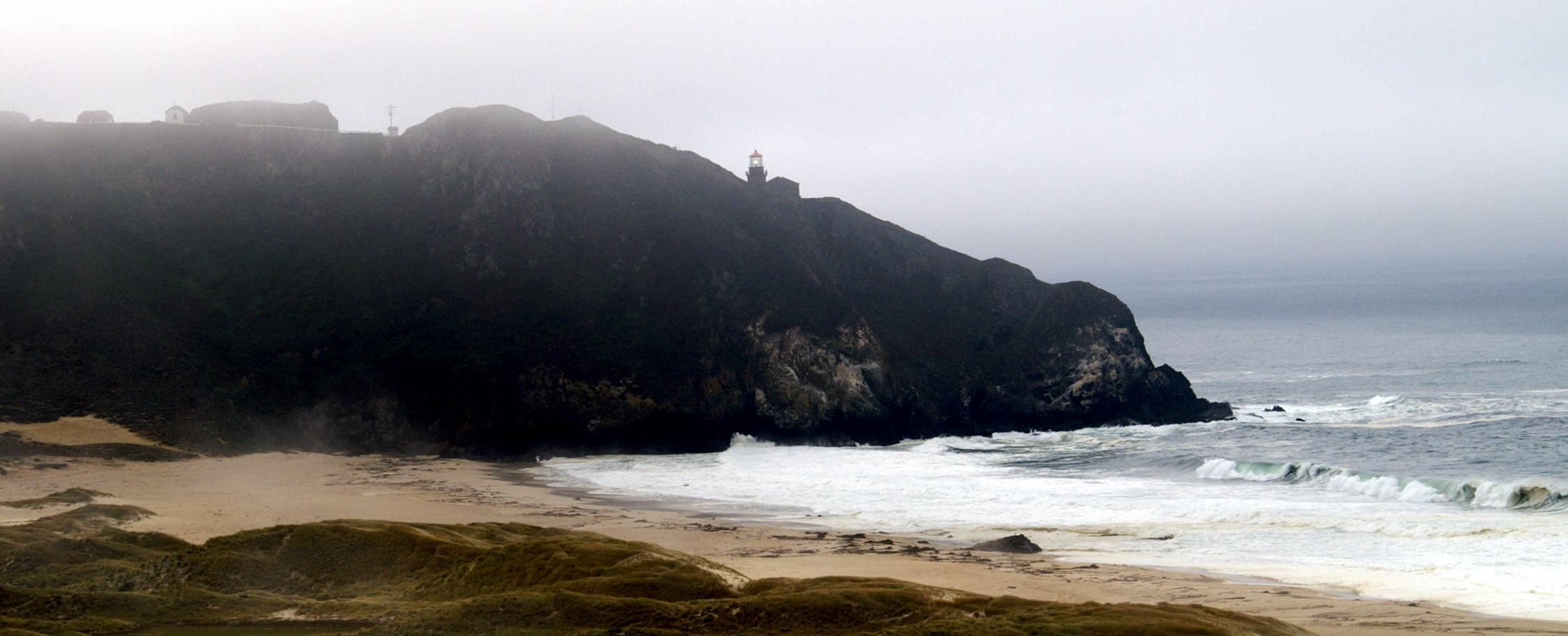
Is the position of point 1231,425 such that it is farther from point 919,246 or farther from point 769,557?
point 769,557

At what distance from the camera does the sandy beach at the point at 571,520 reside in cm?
2194

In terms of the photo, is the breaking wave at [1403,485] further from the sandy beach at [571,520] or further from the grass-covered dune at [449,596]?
the grass-covered dune at [449,596]

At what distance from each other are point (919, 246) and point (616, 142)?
21.9 metres

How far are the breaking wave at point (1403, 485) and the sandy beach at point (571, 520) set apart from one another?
51.8 feet

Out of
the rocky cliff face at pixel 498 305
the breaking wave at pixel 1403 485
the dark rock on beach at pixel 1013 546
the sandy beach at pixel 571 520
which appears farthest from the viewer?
the rocky cliff face at pixel 498 305

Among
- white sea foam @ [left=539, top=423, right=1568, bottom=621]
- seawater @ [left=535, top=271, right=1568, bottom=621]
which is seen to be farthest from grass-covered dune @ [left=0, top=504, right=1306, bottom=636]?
seawater @ [left=535, top=271, right=1568, bottom=621]

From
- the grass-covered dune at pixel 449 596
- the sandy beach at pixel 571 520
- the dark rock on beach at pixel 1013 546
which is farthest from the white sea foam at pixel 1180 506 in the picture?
the grass-covered dune at pixel 449 596

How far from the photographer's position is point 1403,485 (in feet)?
123

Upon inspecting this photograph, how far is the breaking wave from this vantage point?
34594 millimetres

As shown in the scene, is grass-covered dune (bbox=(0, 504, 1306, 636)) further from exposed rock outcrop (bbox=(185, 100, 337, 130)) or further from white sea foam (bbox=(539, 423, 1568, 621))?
exposed rock outcrop (bbox=(185, 100, 337, 130))

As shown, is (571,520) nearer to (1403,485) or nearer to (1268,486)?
(1268,486)

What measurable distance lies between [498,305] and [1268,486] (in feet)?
135

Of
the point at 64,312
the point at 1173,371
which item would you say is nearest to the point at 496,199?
the point at 64,312

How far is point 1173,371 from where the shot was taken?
6875 cm
